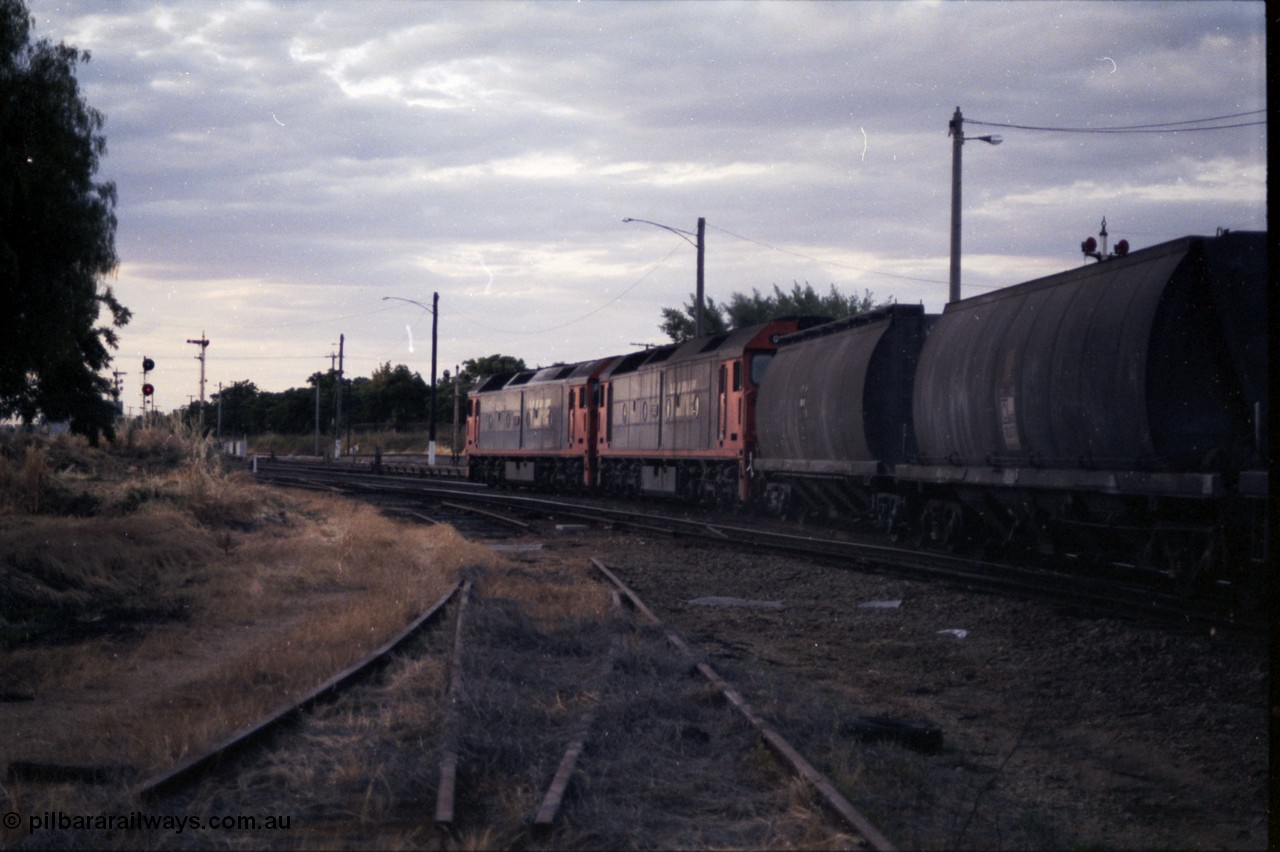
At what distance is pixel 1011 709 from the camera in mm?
7828

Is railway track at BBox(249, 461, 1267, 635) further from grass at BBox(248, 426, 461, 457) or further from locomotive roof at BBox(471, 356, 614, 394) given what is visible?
Answer: grass at BBox(248, 426, 461, 457)

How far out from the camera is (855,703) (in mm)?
7859

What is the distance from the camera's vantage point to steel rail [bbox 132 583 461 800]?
5.14m

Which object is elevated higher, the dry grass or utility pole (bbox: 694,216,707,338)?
utility pole (bbox: 694,216,707,338)

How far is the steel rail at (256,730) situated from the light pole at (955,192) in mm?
16032

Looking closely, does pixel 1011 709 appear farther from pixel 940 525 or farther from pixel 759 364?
pixel 759 364

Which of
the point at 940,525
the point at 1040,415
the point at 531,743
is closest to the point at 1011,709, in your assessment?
the point at 531,743

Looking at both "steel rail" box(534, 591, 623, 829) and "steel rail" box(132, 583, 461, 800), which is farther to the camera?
"steel rail" box(132, 583, 461, 800)

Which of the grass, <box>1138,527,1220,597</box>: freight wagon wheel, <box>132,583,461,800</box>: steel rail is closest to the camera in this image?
<box>132,583,461,800</box>: steel rail

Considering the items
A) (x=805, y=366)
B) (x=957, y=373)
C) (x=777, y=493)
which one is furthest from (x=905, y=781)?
(x=777, y=493)

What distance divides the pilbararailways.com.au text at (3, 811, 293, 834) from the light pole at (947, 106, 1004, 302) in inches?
774

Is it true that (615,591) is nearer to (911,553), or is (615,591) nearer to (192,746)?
(911,553)

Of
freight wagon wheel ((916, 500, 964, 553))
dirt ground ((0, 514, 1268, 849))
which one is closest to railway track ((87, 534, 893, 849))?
dirt ground ((0, 514, 1268, 849))

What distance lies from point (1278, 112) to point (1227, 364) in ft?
23.7
